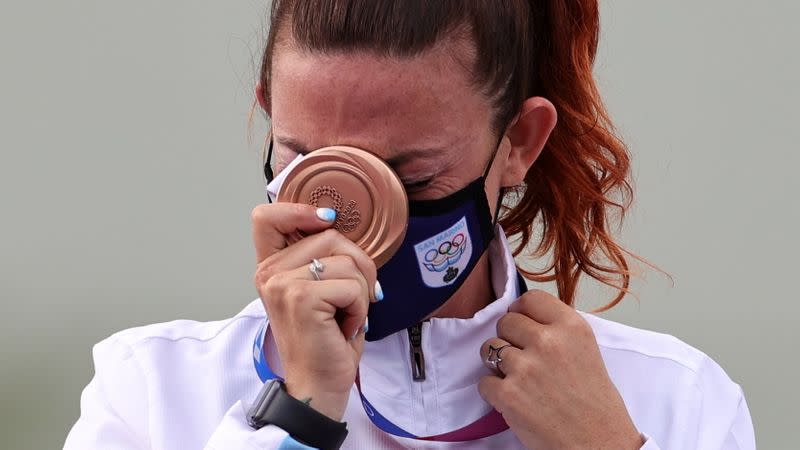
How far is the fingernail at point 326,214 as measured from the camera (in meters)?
2.72

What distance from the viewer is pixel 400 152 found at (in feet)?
9.18

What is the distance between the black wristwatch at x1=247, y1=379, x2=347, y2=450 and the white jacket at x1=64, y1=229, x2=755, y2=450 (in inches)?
11.8

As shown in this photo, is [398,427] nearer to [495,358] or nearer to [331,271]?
[495,358]

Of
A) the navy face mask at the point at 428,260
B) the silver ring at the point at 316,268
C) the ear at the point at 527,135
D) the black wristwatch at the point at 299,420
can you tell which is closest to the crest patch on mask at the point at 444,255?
the navy face mask at the point at 428,260

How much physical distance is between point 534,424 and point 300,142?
2.45 ft

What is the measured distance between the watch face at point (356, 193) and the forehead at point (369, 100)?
64mm

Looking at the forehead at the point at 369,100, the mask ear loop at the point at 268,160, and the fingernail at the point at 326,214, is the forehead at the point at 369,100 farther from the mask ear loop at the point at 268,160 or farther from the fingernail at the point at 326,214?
the mask ear loop at the point at 268,160

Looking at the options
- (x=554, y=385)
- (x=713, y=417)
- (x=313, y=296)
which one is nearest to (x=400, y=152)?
(x=313, y=296)

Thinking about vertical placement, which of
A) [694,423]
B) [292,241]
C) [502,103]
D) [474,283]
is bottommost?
[694,423]

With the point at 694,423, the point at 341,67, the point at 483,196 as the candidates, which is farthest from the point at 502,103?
the point at 694,423

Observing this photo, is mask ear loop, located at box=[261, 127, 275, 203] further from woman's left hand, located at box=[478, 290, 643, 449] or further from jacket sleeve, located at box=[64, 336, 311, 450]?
woman's left hand, located at box=[478, 290, 643, 449]

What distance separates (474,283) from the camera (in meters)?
3.20

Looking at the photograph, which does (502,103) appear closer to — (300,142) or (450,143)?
(450,143)

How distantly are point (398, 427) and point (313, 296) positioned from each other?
0.46 metres
